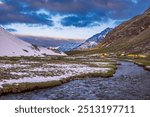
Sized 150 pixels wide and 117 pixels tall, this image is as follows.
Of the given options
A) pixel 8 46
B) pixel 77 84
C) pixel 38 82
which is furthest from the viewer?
pixel 8 46

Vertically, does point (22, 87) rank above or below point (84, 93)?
above

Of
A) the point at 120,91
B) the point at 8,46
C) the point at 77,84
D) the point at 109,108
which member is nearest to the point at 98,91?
the point at 120,91

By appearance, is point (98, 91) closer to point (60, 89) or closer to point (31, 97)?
point (60, 89)

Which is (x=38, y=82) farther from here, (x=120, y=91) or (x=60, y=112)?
(x=60, y=112)

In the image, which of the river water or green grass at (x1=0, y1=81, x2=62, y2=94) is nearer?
the river water

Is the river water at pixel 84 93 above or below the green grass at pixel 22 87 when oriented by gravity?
below

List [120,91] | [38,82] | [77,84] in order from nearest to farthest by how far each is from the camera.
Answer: [120,91] → [38,82] → [77,84]

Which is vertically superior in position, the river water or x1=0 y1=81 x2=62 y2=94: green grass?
x1=0 y1=81 x2=62 y2=94: green grass

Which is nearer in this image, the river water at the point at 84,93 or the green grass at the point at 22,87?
the river water at the point at 84,93

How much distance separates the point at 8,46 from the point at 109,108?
152m

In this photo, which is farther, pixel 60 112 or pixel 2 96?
pixel 2 96

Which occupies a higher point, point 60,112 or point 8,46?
point 8,46

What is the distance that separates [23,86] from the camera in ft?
123

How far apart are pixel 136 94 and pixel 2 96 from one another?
633 inches
